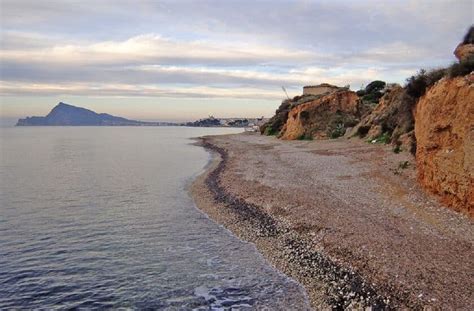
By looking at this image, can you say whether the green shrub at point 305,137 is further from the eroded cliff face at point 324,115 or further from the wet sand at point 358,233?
the wet sand at point 358,233

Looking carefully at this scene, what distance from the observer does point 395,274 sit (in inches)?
333

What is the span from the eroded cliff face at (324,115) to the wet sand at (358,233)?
89.2 ft

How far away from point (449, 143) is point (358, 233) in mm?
4512

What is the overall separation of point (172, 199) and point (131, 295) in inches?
438

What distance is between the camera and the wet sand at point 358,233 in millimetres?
8008

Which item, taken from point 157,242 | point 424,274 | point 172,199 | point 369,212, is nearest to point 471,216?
point 369,212

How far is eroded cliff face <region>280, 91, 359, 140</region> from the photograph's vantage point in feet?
158

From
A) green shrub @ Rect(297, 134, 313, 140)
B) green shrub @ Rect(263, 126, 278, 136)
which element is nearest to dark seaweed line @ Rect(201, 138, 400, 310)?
green shrub @ Rect(297, 134, 313, 140)

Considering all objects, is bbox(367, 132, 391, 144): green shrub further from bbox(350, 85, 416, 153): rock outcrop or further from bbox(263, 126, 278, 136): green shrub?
bbox(263, 126, 278, 136): green shrub

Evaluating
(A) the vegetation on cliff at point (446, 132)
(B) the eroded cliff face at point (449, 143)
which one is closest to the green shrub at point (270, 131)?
(A) the vegetation on cliff at point (446, 132)

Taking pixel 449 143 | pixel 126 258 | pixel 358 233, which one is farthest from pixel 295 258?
pixel 449 143

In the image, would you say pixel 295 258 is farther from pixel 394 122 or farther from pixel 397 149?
pixel 394 122

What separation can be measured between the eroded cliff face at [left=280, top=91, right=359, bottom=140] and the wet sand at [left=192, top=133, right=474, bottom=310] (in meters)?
27.2

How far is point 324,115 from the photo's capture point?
50.2m
